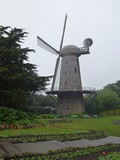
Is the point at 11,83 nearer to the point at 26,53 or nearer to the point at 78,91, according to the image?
the point at 26,53

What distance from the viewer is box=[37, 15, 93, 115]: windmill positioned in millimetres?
38062

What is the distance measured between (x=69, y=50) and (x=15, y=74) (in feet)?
78.1

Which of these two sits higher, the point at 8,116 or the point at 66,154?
the point at 8,116

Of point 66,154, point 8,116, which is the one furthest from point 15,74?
point 66,154

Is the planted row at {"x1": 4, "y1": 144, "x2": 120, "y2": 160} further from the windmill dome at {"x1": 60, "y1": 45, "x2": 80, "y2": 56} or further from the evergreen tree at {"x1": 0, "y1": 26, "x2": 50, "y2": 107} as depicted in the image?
the windmill dome at {"x1": 60, "y1": 45, "x2": 80, "y2": 56}

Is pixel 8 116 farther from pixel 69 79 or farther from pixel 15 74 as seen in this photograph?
pixel 69 79

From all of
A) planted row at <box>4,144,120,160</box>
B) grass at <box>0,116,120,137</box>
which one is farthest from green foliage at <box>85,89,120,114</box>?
planted row at <box>4,144,120,160</box>

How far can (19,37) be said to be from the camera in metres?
20.6

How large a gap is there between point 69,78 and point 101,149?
30.3m

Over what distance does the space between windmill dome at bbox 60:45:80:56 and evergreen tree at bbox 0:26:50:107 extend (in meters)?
19.5

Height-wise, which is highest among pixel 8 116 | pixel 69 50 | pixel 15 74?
pixel 69 50

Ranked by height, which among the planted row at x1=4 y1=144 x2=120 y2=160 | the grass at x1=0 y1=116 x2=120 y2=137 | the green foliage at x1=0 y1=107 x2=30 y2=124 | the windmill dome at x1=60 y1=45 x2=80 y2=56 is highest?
the windmill dome at x1=60 y1=45 x2=80 y2=56

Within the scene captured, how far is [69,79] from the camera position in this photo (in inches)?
1496

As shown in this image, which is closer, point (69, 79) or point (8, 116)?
point (8, 116)
